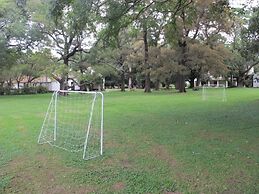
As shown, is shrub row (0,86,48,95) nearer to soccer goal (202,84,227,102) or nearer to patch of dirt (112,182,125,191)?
soccer goal (202,84,227,102)

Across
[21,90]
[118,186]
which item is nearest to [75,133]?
[118,186]

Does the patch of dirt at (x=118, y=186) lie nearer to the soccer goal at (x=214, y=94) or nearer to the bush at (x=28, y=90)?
the soccer goal at (x=214, y=94)

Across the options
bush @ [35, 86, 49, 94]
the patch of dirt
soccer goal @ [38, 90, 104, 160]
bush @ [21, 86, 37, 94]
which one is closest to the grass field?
the patch of dirt

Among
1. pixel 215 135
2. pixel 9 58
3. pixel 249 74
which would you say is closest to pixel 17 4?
pixel 9 58

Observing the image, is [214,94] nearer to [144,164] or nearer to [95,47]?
[95,47]

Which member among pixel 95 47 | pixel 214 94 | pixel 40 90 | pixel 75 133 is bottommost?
pixel 75 133

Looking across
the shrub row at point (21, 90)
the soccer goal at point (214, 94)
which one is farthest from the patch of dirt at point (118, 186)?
the shrub row at point (21, 90)

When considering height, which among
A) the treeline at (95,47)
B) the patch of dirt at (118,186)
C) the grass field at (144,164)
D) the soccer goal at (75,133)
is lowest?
the patch of dirt at (118,186)

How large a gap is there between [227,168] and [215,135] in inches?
116

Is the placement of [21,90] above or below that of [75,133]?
above

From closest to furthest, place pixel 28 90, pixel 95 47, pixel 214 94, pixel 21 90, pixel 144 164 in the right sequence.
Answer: pixel 144 164, pixel 214 94, pixel 95 47, pixel 21 90, pixel 28 90

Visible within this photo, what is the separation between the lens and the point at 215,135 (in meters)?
8.67

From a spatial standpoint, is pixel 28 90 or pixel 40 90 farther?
pixel 40 90

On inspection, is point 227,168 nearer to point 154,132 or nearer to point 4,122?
point 154,132
